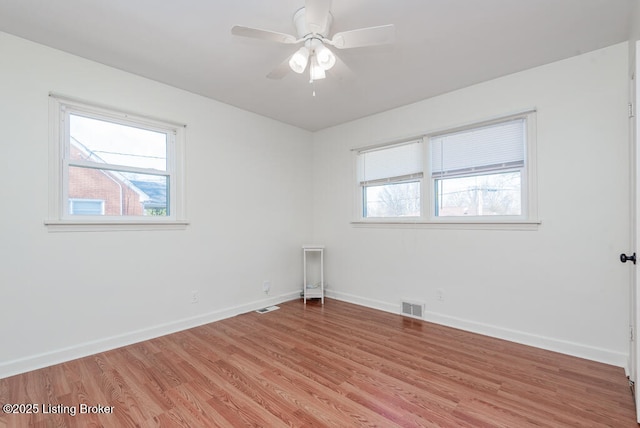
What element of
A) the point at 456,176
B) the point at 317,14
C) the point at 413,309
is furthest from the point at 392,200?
the point at 317,14

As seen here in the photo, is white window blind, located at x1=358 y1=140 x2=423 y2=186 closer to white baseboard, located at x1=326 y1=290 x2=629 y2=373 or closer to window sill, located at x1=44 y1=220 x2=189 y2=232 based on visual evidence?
white baseboard, located at x1=326 y1=290 x2=629 y2=373

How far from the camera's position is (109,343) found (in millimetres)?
2732

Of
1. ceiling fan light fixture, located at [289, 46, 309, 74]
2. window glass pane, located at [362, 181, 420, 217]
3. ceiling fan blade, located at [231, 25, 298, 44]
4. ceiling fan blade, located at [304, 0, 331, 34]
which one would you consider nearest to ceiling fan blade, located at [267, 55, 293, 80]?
ceiling fan light fixture, located at [289, 46, 309, 74]

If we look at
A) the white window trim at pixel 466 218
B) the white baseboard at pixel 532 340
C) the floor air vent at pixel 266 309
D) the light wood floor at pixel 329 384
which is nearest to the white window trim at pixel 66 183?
the light wood floor at pixel 329 384

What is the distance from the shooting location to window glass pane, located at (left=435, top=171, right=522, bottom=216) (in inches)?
117

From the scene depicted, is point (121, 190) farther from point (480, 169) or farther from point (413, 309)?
point (480, 169)

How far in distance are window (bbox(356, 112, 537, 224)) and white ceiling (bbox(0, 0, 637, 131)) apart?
587mm

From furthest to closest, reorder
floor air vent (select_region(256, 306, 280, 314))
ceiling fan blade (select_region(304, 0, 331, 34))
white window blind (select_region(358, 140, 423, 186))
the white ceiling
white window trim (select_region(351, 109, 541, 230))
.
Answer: floor air vent (select_region(256, 306, 280, 314)), white window blind (select_region(358, 140, 423, 186)), white window trim (select_region(351, 109, 541, 230)), the white ceiling, ceiling fan blade (select_region(304, 0, 331, 34))

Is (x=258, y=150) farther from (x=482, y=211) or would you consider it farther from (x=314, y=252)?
(x=482, y=211)

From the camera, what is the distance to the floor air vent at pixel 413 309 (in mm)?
3518

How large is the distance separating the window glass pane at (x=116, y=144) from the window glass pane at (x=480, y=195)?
3157 millimetres

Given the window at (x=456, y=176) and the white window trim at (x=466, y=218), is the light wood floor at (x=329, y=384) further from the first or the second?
the window at (x=456, y=176)

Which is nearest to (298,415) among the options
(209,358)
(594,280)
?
(209,358)

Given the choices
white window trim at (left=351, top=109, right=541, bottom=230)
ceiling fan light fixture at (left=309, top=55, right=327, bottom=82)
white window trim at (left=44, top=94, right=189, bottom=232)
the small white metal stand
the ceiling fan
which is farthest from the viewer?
the small white metal stand
